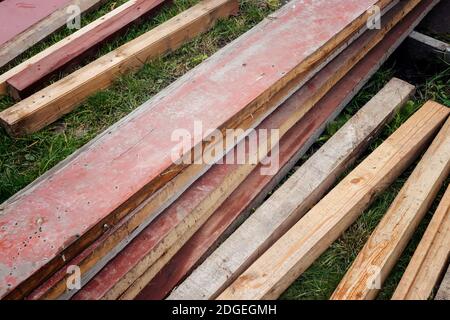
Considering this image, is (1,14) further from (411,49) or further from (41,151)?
(411,49)

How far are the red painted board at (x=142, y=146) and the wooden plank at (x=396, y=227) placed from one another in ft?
2.63

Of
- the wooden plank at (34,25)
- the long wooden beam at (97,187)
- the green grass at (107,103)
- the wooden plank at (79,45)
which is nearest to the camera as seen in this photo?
the long wooden beam at (97,187)

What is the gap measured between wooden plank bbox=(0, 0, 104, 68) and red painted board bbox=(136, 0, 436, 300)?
6.02 feet

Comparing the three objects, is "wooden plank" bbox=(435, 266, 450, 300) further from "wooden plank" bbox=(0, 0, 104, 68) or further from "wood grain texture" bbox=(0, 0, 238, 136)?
"wooden plank" bbox=(0, 0, 104, 68)

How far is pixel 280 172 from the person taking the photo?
8.67 feet

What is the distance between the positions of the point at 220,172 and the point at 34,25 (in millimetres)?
1888

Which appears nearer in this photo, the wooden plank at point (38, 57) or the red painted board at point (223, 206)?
the red painted board at point (223, 206)

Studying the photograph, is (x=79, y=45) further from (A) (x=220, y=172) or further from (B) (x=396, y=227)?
(B) (x=396, y=227)

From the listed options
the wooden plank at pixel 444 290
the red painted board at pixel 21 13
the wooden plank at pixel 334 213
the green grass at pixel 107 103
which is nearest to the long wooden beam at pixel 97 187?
the wooden plank at pixel 334 213

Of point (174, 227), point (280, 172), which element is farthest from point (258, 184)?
point (174, 227)

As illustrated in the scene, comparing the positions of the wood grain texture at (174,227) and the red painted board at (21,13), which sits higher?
the red painted board at (21,13)

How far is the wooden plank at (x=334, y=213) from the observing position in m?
2.09

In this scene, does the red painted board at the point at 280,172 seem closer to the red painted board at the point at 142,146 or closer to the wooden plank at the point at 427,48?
the wooden plank at the point at 427,48

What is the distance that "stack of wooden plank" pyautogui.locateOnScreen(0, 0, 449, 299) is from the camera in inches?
77.2
